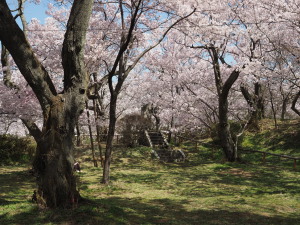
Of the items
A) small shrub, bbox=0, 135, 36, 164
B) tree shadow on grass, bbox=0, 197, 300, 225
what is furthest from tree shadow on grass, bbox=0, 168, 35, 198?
tree shadow on grass, bbox=0, 197, 300, 225

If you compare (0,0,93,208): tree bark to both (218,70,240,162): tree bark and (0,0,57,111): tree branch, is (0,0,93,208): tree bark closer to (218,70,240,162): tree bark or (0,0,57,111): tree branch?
(0,0,57,111): tree branch

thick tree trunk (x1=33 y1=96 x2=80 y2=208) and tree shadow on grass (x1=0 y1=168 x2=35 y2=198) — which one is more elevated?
thick tree trunk (x1=33 y1=96 x2=80 y2=208)

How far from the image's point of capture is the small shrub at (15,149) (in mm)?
17797

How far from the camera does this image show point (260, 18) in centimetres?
1533

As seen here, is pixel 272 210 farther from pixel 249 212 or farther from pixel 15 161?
pixel 15 161

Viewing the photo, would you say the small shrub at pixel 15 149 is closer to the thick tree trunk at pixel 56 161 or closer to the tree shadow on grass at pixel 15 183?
the tree shadow on grass at pixel 15 183

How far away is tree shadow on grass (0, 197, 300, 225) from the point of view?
5652 mm

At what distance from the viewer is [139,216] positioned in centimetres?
663

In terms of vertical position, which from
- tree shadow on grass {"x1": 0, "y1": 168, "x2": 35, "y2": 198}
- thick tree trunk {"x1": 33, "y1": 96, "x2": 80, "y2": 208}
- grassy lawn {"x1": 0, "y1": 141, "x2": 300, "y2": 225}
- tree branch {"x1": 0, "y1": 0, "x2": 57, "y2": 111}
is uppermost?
tree branch {"x1": 0, "y1": 0, "x2": 57, "y2": 111}

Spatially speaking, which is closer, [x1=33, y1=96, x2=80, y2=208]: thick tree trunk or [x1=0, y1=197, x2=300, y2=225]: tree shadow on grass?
[x1=0, y1=197, x2=300, y2=225]: tree shadow on grass

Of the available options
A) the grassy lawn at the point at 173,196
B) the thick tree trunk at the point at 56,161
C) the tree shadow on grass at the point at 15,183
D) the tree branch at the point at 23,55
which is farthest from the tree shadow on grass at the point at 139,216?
the tree shadow on grass at the point at 15,183

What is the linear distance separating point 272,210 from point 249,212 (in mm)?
670

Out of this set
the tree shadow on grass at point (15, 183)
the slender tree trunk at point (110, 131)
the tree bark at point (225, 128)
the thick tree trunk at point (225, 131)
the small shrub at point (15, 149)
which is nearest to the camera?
the tree shadow on grass at point (15, 183)

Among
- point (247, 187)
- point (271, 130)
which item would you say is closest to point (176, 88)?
point (271, 130)
